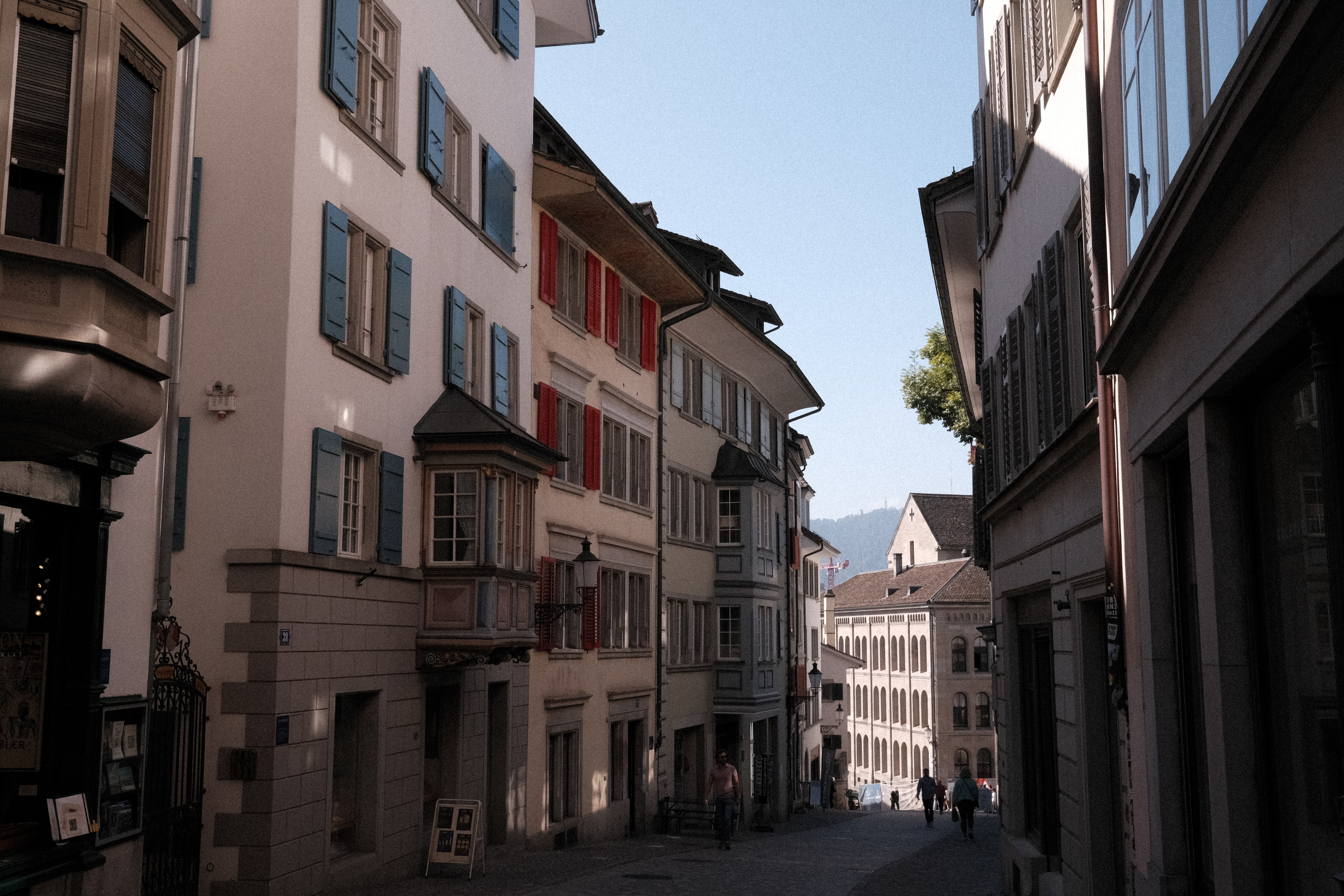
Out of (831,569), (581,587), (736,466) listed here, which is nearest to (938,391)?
(736,466)

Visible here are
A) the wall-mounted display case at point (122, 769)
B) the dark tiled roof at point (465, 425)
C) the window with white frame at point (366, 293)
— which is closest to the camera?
the wall-mounted display case at point (122, 769)

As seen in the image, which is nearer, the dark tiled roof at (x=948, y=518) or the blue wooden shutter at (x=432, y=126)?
the blue wooden shutter at (x=432, y=126)

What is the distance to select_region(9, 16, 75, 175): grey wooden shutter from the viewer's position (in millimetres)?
8367

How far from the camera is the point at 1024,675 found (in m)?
17.3

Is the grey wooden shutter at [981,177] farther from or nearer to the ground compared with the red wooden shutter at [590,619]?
farther from the ground

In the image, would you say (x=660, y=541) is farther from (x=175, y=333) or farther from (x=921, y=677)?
(x=921, y=677)

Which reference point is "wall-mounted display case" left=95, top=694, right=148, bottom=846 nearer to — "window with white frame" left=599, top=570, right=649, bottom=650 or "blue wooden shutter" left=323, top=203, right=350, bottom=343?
"blue wooden shutter" left=323, top=203, right=350, bottom=343

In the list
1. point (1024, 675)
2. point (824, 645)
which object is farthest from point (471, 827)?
point (824, 645)

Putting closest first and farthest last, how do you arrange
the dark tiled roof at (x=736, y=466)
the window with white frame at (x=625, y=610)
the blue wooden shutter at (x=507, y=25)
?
1. the blue wooden shutter at (x=507, y=25)
2. the window with white frame at (x=625, y=610)
3. the dark tiled roof at (x=736, y=466)

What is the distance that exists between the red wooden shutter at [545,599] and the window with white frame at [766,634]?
503 inches

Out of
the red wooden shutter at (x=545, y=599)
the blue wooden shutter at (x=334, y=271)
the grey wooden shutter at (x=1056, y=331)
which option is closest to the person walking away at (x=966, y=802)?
the red wooden shutter at (x=545, y=599)

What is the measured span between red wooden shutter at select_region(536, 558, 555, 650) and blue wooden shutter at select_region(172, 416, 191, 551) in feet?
29.1

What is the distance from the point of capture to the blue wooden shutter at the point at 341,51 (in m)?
16.1

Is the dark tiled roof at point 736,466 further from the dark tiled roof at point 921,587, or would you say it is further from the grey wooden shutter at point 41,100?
the dark tiled roof at point 921,587
